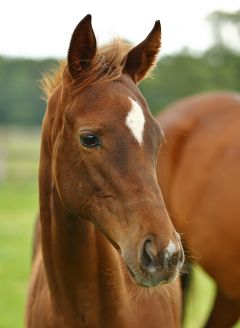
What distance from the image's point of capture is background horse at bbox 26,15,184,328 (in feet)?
7.41

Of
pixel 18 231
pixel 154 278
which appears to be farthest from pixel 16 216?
pixel 154 278

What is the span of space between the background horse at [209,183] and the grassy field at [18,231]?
0.35m

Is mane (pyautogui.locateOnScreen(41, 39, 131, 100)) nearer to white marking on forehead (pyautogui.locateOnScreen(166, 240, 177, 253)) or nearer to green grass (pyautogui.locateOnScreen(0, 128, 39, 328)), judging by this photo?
white marking on forehead (pyautogui.locateOnScreen(166, 240, 177, 253))

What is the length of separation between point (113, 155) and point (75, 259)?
567 mm

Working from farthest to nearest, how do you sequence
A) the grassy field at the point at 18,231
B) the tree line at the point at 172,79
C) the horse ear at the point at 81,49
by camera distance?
the tree line at the point at 172,79 → the grassy field at the point at 18,231 → the horse ear at the point at 81,49

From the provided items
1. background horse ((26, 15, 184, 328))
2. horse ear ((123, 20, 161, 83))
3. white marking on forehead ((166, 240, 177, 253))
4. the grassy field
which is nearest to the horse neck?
background horse ((26, 15, 184, 328))

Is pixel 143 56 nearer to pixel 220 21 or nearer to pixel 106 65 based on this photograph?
pixel 106 65

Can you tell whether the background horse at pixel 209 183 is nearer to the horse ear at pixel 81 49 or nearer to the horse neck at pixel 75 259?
the horse neck at pixel 75 259

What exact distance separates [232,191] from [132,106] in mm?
2339

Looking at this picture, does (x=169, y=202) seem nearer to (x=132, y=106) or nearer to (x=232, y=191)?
(x=232, y=191)

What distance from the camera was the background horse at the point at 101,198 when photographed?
2260 mm

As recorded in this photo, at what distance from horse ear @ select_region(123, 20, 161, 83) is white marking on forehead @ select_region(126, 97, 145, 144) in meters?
0.30

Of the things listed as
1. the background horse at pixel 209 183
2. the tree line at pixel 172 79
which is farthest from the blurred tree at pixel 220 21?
the background horse at pixel 209 183

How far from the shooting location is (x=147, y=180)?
2.30 meters
